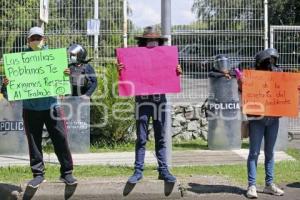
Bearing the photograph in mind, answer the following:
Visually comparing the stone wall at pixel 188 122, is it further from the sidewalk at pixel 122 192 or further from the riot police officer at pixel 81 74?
the sidewalk at pixel 122 192

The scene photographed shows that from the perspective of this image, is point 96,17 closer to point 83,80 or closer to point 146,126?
point 83,80

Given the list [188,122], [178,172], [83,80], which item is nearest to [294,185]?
[178,172]

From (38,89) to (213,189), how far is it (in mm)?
2525

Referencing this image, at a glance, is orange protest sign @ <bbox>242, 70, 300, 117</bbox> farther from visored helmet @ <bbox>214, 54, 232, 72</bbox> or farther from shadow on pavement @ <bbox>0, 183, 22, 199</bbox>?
visored helmet @ <bbox>214, 54, 232, 72</bbox>

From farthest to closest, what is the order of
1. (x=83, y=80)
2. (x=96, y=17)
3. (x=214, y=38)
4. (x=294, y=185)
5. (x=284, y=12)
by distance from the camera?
(x=284, y=12) < (x=214, y=38) < (x=96, y=17) < (x=83, y=80) < (x=294, y=185)

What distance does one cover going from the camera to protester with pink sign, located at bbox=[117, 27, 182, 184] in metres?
7.14

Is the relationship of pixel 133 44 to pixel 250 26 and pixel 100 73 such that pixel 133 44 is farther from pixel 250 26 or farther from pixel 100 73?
pixel 250 26

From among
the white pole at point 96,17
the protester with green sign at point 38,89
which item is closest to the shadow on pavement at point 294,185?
the protester with green sign at point 38,89

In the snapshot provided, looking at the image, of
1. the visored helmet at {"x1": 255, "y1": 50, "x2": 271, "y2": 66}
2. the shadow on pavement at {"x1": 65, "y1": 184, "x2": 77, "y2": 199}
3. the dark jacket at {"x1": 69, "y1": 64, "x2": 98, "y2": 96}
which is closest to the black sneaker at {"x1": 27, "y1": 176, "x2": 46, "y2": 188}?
the shadow on pavement at {"x1": 65, "y1": 184, "x2": 77, "y2": 199}

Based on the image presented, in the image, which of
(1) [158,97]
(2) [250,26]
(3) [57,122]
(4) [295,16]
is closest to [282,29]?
(2) [250,26]

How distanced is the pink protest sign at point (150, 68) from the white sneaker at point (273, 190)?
65.7 inches

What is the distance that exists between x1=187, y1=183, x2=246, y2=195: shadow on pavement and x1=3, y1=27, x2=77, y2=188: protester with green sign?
1.66 metres

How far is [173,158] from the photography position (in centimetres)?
973

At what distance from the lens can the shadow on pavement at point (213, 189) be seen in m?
7.46
